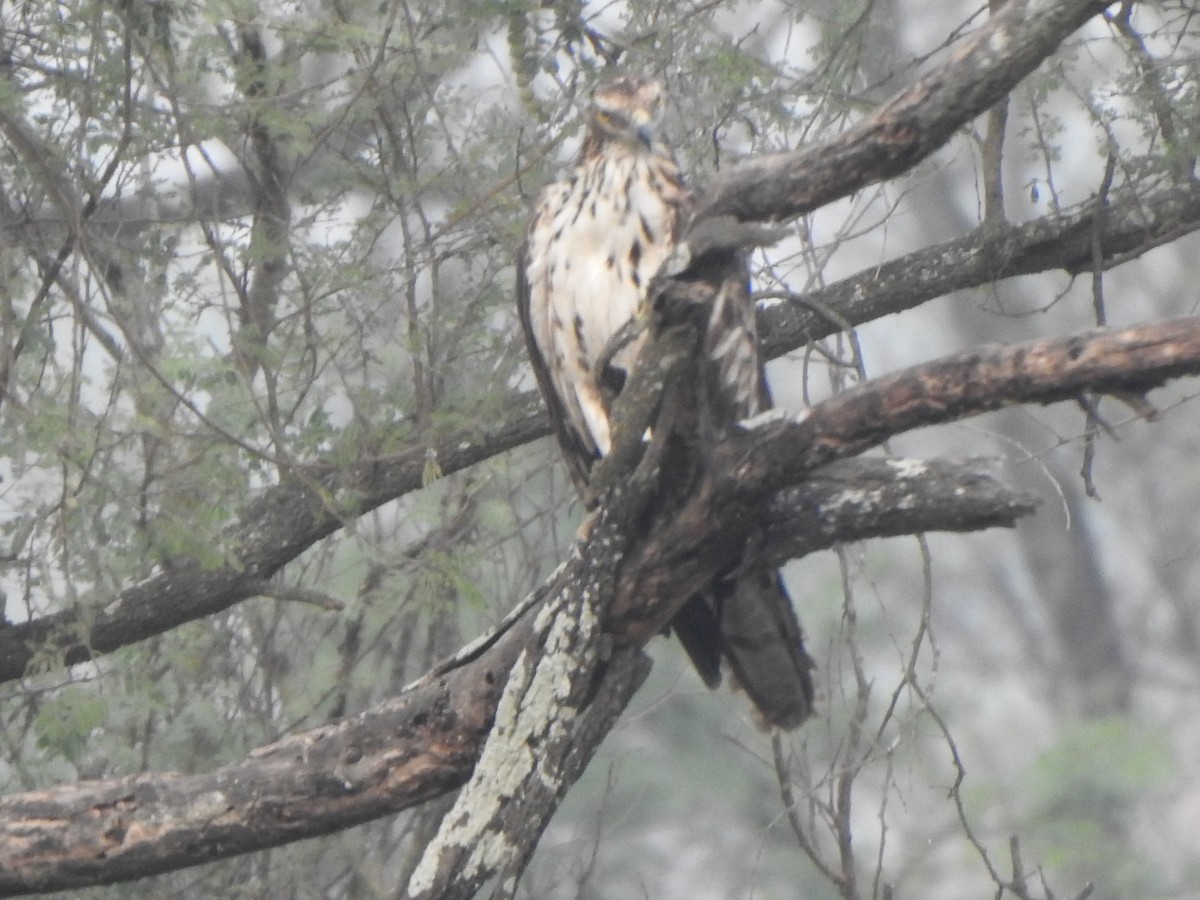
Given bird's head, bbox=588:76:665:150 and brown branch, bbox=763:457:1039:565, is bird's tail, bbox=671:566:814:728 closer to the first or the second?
brown branch, bbox=763:457:1039:565

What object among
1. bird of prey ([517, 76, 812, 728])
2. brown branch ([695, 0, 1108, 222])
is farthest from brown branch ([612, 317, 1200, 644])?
bird of prey ([517, 76, 812, 728])

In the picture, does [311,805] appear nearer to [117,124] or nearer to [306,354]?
[306,354]

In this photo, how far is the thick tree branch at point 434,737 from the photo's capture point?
2.29 metres

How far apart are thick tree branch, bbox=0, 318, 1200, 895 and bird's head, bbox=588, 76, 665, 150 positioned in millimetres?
1143

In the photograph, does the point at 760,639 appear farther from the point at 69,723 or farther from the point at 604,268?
the point at 69,723

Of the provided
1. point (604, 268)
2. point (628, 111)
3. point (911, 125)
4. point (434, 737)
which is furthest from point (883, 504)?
point (628, 111)

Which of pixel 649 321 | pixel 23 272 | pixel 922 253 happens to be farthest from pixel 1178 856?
pixel 649 321

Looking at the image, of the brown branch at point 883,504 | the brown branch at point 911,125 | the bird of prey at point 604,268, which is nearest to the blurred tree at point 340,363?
the brown branch at point 883,504

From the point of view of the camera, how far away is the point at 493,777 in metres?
2.34

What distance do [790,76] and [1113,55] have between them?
69.8 inches

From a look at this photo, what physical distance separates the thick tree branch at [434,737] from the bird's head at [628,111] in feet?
3.75

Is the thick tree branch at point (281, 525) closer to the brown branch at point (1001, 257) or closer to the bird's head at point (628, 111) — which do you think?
the brown branch at point (1001, 257)

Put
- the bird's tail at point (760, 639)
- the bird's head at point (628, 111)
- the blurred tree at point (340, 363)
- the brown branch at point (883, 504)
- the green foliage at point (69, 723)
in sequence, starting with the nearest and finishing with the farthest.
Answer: the brown branch at point (883, 504), the bird's tail at point (760, 639), the blurred tree at point (340, 363), the green foliage at point (69, 723), the bird's head at point (628, 111)

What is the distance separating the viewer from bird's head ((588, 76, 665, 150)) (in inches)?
135
